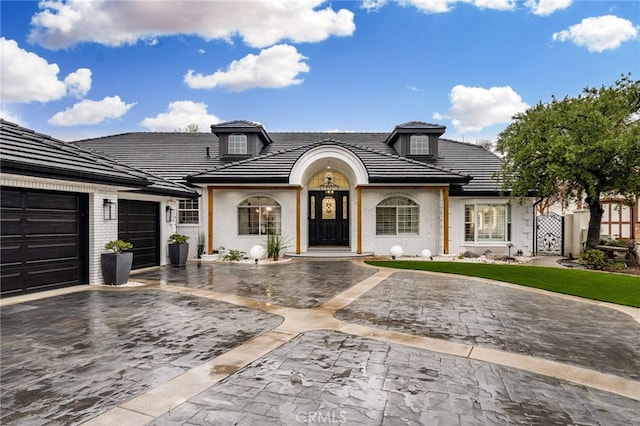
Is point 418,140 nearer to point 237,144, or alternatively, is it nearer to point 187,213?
point 237,144

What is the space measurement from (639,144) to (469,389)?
1221 cm

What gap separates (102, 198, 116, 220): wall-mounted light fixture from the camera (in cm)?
913

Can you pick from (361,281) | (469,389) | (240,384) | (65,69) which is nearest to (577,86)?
(361,281)

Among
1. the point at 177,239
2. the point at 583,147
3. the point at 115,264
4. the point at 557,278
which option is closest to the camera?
the point at 115,264

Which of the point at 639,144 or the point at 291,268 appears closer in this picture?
the point at 639,144

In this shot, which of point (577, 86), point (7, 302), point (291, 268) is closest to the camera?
point (7, 302)

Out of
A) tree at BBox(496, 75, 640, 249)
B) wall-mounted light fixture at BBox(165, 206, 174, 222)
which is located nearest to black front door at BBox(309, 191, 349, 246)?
wall-mounted light fixture at BBox(165, 206, 174, 222)

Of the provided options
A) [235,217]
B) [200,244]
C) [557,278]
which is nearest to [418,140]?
[557,278]

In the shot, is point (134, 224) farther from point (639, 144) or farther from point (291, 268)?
point (639, 144)

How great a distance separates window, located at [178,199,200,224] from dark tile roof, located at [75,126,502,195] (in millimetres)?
1060

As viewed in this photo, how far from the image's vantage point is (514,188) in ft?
45.4

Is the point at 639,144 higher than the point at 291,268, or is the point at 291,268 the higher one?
the point at 639,144

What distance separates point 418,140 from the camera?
1784 centimetres

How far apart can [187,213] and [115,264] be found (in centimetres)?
702
